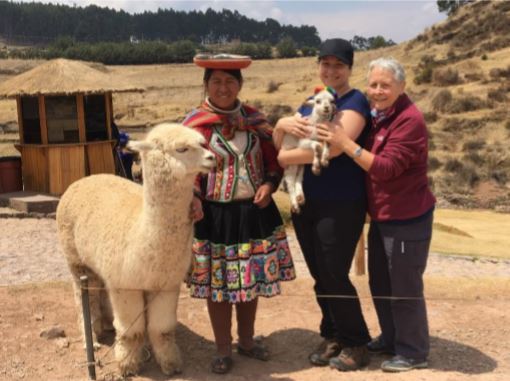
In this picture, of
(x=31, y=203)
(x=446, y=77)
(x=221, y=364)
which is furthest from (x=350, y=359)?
(x=446, y=77)

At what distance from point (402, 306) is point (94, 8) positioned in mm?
158385

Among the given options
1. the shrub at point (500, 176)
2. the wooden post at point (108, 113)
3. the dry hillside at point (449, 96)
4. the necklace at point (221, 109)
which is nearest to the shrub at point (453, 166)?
the dry hillside at point (449, 96)

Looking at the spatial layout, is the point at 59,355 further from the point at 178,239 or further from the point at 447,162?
the point at 447,162

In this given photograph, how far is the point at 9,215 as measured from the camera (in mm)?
10805

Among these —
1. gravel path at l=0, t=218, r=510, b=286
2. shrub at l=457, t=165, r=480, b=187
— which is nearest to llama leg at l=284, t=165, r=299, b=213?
gravel path at l=0, t=218, r=510, b=286

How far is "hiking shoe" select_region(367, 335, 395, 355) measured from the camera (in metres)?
4.48

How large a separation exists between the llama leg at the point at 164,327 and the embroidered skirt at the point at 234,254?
0.20 meters

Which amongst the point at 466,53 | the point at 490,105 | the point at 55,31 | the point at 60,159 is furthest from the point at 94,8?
the point at 60,159

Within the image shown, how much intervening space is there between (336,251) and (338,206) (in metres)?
0.31

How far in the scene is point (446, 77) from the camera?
109 feet

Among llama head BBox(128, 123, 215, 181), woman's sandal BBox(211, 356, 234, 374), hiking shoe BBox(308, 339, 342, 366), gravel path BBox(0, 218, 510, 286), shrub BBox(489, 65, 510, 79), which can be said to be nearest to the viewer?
llama head BBox(128, 123, 215, 181)

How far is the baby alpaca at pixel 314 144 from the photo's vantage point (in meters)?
3.71

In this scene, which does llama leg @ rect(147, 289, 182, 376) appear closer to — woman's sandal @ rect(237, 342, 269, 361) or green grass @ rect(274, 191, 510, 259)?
woman's sandal @ rect(237, 342, 269, 361)

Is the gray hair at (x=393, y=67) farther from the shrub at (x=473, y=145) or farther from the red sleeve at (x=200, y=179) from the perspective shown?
the shrub at (x=473, y=145)
